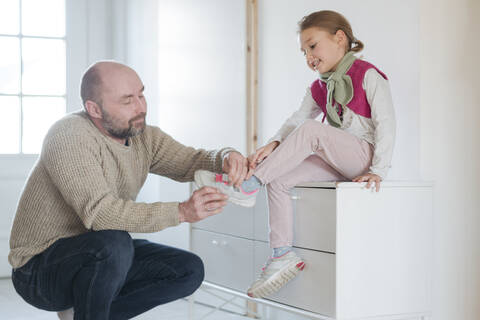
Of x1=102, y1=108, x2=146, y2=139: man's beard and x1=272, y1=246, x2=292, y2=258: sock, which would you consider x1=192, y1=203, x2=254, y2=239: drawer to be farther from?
x1=102, y1=108, x2=146, y2=139: man's beard

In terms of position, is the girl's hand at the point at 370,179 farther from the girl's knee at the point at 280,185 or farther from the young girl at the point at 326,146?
the girl's knee at the point at 280,185

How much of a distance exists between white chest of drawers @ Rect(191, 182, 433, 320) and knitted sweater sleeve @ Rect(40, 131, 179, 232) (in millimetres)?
447

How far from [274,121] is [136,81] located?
1.08 m

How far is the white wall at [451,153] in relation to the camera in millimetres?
2086

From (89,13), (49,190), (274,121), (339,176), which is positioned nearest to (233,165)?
(339,176)

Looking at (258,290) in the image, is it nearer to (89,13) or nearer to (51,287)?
(51,287)

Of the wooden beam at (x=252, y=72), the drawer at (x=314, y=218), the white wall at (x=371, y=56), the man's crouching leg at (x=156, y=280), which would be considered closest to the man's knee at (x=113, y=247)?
the man's crouching leg at (x=156, y=280)

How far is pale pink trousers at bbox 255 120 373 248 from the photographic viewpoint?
1.87m

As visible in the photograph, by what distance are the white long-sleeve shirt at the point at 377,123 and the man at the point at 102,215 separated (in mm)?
390

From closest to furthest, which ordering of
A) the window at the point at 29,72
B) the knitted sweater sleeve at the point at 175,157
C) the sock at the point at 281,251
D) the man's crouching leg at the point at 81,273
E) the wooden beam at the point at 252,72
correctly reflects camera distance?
the man's crouching leg at the point at 81,273 → the sock at the point at 281,251 → the knitted sweater sleeve at the point at 175,157 → the wooden beam at the point at 252,72 → the window at the point at 29,72

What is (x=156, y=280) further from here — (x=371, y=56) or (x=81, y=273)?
(x=371, y=56)

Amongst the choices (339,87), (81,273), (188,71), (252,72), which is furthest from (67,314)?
(188,71)

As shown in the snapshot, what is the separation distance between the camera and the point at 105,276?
5.36 ft

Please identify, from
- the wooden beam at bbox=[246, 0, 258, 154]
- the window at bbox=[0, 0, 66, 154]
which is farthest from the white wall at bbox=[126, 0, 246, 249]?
the window at bbox=[0, 0, 66, 154]
